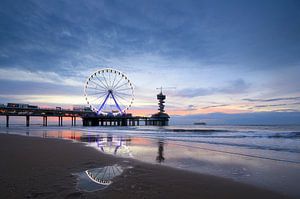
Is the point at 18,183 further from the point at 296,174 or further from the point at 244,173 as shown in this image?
the point at 296,174

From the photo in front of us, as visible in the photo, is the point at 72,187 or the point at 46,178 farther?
the point at 46,178

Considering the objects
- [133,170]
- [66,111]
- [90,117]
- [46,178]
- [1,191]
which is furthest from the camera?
[66,111]

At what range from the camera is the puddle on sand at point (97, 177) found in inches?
177

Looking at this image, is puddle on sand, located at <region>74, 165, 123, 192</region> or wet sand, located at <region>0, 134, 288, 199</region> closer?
wet sand, located at <region>0, 134, 288, 199</region>

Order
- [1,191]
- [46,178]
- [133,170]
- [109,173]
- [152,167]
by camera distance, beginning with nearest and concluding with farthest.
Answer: [1,191] → [46,178] → [109,173] → [133,170] → [152,167]

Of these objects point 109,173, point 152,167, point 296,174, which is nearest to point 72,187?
point 109,173

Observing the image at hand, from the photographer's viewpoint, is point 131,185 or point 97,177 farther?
point 97,177

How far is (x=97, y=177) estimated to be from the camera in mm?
5332

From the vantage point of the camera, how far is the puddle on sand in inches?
177

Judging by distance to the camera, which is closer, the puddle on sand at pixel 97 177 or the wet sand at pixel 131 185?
the wet sand at pixel 131 185

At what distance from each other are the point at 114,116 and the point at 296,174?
276 ft

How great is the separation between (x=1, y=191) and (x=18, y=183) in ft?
1.83

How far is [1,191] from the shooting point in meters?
4.00

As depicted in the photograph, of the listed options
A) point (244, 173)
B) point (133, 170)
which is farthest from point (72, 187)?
point (244, 173)
